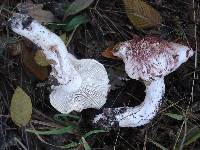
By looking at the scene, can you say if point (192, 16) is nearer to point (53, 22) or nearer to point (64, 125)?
point (53, 22)

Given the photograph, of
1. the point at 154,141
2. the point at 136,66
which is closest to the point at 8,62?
the point at 136,66

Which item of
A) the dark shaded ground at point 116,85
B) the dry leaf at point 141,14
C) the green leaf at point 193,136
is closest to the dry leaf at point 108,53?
the dark shaded ground at point 116,85

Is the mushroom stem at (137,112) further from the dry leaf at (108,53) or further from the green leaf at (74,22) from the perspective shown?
the green leaf at (74,22)

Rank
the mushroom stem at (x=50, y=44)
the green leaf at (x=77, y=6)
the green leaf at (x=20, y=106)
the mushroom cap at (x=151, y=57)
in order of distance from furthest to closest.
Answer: the green leaf at (x=77, y=6), the green leaf at (x=20, y=106), the mushroom cap at (x=151, y=57), the mushroom stem at (x=50, y=44)

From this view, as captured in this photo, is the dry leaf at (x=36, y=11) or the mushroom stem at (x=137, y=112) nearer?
the mushroom stem at (x=137, y=112)

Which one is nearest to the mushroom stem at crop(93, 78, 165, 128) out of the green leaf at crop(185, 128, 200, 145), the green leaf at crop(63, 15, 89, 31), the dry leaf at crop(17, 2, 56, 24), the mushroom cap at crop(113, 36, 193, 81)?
the mushroom cap at crop(113, 36, 193, 81)
